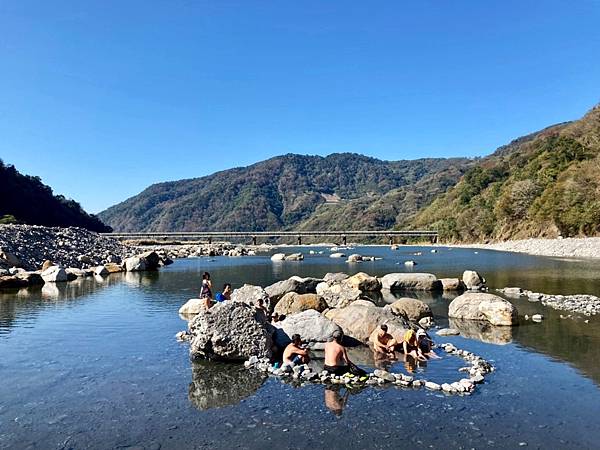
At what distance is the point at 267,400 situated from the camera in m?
14.4

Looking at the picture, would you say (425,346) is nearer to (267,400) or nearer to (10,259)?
(267,400)

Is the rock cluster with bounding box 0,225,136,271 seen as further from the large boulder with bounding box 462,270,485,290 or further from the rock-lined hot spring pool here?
the large boulder with bounding box 462,270,485,290

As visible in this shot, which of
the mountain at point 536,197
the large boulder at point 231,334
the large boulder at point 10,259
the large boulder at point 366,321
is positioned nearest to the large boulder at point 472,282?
the large boulder at point 366,321

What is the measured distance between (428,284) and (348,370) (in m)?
24.2

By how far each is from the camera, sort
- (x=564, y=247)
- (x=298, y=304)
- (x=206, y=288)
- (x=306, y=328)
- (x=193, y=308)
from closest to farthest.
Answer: (x=306, y=328) < (x=298, y=304) < (x=206, y=288) < (x=193, y=308) < (x=564, y=247)

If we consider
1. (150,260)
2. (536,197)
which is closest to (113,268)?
(150,260)

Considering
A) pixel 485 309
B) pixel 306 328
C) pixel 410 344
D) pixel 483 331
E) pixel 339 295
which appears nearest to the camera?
pixel 410 344

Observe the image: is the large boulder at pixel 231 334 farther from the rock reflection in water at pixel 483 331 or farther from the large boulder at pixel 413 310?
the rock reflection in water at pixel 483 331

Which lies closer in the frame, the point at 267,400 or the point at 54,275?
the point at 267,400

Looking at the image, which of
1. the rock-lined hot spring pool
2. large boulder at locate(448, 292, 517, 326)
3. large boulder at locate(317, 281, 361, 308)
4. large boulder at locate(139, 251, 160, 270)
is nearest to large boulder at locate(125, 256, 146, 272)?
large boulder at locate(139, 251, 160, 270)

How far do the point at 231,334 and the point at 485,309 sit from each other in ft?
48.1

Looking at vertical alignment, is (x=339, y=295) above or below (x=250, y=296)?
below

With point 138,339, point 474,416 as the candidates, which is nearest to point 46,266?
point 138,339

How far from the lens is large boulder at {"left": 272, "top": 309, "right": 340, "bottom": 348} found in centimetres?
2049
